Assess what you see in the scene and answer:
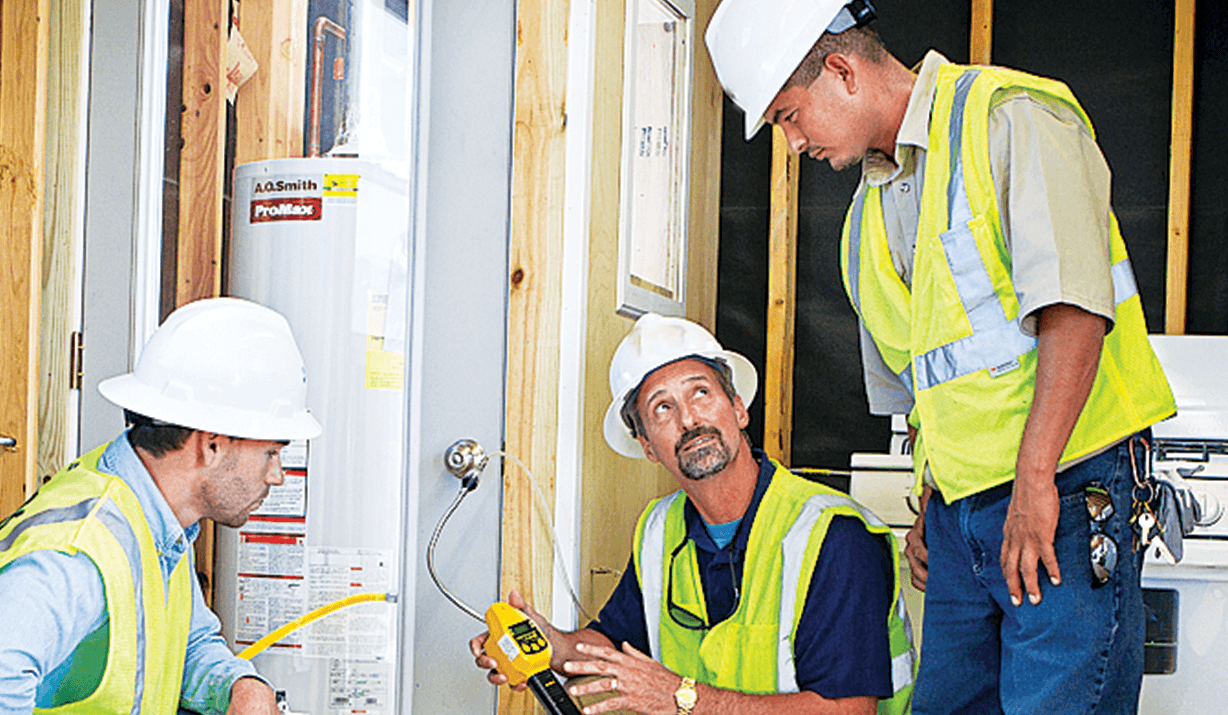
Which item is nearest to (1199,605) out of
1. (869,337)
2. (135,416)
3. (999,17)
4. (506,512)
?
(869,337)

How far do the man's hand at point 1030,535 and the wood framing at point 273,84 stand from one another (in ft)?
5.44

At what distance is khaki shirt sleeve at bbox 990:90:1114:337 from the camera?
4.46 ft

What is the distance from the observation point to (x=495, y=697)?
2188 millimetres

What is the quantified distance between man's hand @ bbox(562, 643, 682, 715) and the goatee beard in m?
0.35

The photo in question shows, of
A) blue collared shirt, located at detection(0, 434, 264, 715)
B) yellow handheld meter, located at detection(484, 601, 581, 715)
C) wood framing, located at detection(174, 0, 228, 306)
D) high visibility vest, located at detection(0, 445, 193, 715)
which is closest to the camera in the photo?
blue collared shirt, located at detection(0, 434, 264, 715)

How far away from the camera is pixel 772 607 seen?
2.03m

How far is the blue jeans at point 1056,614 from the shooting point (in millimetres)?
1454

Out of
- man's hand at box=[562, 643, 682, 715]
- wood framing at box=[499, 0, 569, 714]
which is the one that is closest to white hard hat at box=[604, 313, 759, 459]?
wood framing at box=[499, 0, 569, 714]

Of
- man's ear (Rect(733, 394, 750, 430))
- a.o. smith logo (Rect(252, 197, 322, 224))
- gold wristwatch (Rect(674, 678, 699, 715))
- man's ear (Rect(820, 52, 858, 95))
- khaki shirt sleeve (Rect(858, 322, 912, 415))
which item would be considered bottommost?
gold wristwatch (Rect(674, 678, 699, 715))

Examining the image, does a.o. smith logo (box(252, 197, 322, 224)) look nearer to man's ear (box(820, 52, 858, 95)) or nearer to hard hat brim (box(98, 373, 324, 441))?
hard hat brim (box(98, 373, 324, 441))

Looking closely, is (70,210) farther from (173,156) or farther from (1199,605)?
(1199,605)

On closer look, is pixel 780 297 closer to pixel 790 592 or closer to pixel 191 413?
pixel 790 592

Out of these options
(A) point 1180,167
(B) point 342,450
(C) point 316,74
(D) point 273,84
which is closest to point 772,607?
(B) point 342,450

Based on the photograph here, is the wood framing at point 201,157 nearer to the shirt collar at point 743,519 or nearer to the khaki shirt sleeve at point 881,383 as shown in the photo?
the shirt collar at point 743,519
